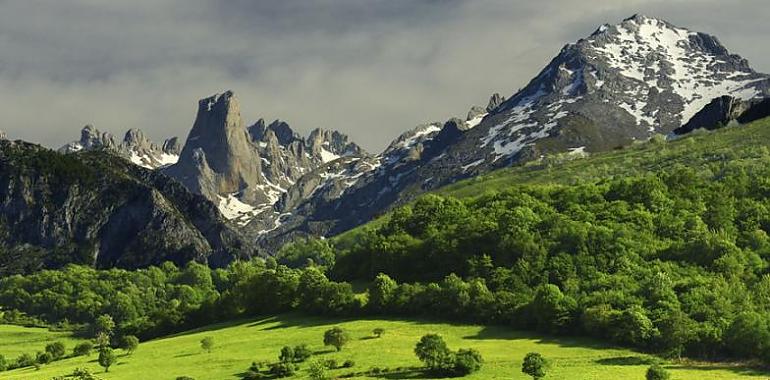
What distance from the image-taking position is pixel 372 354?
109500mm

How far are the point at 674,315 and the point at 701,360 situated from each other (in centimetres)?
815

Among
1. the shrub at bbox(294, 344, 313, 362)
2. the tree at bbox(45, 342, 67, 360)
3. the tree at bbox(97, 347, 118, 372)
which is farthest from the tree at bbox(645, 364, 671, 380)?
the tree at bbox(45, 342, 67, 360)

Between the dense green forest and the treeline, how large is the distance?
0.28 metres

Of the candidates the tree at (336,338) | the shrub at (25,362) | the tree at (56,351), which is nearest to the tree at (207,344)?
the tree at (336,338)

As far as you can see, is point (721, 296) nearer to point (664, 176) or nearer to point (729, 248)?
point (729, 248)

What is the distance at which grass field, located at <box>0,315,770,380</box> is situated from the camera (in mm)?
96312

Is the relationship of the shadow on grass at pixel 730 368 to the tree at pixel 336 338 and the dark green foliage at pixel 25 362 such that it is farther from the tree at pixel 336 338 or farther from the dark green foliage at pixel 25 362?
the dark green foliage at pixel 25 362

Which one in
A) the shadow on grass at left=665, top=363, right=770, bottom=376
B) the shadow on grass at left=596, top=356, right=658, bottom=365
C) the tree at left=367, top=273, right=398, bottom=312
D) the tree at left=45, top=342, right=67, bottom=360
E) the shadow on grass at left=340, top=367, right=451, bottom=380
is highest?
the tree at left=367, top=273, right=398, bottom=312

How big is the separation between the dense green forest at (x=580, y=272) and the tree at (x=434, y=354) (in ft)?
104

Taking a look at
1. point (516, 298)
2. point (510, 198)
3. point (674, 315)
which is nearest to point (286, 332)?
point (516, 298)

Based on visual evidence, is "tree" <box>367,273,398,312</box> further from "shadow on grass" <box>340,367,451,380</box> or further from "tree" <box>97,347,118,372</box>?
"tree" <box>97,347,118,372</box>

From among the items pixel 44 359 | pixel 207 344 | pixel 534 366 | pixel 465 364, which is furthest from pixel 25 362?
pixel 534 366

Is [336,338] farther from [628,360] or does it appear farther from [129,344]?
[129,344]

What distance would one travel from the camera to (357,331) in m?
129
